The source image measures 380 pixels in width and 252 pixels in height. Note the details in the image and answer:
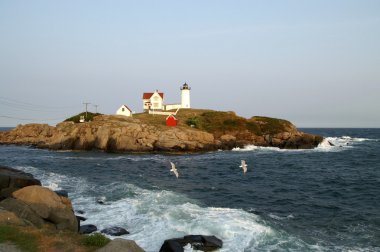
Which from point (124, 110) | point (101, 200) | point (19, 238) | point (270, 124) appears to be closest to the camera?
point (19, 238)

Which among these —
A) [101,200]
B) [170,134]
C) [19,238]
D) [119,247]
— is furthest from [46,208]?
[170,134]

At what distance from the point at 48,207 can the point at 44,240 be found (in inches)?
257

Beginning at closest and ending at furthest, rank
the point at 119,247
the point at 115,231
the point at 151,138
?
the point at 119,247 < the point at 115,231 < the point at 151,138

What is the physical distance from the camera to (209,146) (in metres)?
71.8

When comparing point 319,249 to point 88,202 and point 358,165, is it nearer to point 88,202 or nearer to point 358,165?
point 88,202

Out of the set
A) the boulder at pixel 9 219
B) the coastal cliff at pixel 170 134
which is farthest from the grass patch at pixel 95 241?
the coastal cliff at pixel 170 134

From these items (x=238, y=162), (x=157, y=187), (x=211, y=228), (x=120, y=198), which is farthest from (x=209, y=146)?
(x=211, y=228)

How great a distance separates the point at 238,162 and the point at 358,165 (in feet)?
55.0

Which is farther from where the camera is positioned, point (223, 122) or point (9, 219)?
point (223, 122)

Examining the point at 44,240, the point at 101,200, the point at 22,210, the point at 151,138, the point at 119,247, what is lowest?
the point at 101,200

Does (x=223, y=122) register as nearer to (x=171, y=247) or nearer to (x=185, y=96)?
(x=185, y=96)

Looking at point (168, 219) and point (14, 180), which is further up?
point (14, 180)

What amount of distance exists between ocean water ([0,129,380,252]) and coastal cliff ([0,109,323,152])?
16.2 m

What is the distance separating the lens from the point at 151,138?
229ft
